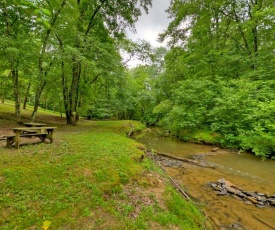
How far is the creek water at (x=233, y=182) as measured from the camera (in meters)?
4.40

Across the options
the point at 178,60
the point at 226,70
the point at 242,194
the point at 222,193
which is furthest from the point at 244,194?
the point at 178,60

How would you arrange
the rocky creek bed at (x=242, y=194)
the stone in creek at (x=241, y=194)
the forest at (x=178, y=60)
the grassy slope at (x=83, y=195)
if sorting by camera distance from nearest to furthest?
the grassy slope at (x=83, y=195) → the rocky creek bed at (x=242, y=194) → the stone in creek at (x=241, y=194) → the forest at (x=178, y=60)

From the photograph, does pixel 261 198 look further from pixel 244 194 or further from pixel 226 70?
pixel 226 70

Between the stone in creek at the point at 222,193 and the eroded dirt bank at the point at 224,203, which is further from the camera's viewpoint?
the stone in creek at the point at 222,193

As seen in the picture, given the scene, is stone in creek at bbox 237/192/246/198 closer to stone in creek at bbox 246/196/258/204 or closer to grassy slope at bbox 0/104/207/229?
stone in creek at bbox 246/196/258/204

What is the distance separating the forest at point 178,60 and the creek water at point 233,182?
178 centimetres

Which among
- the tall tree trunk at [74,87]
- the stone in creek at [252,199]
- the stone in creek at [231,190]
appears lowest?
the stone in creek at [252,199]

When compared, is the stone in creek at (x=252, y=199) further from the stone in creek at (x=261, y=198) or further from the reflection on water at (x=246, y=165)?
the reflection on water at (x=246, y=165)

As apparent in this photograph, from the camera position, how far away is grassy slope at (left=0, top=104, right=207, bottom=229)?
315cm

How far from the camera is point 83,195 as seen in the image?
148 inches

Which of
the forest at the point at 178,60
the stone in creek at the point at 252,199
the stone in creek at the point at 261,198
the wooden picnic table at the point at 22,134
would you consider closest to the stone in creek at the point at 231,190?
the stone in creek at the point at 252,199

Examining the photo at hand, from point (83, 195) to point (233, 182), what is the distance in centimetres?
549

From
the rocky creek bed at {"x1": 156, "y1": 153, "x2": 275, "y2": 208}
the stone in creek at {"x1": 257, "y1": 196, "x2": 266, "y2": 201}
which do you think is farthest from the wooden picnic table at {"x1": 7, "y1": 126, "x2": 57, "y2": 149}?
the stone in creek at {"x1": 257, "y1": 196, "x2": 266, "y2": 201}

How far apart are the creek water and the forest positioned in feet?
5.84
